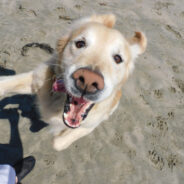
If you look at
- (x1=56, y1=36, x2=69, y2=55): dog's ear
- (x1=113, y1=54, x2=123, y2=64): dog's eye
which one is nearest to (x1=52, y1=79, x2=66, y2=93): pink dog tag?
(x1=56, y1=36, x2=69, y2=55): dog's ear

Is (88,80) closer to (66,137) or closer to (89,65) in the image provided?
(89,65)

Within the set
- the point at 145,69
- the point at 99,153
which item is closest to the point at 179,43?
the point at 145,69

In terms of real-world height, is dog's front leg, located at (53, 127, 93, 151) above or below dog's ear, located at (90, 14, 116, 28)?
below

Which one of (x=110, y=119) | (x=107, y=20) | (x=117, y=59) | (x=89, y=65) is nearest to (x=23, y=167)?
(x=110, y=119)

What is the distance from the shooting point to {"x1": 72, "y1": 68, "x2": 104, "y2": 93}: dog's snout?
6.97ft

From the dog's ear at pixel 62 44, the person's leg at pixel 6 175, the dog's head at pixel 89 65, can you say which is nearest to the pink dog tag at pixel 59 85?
the dog's head at pixel 89 65

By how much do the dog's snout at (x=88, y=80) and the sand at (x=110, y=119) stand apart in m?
1.72

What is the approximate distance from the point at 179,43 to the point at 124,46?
3837 millimetres

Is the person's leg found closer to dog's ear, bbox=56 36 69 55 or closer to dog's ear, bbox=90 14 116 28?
dog's ear, bbox=56 36 69 55

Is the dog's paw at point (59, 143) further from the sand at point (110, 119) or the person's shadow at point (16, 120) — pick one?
the person's shadow at point (16, 120)

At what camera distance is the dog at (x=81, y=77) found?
2271 mm

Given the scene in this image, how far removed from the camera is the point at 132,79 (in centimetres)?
486

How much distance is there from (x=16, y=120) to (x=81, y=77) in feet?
6.74

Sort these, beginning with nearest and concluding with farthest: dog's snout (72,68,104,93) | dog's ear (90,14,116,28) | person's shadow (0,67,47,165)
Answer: dog's snout (72,68,104,93) < dog's ear (90,14,116,28) < person's shadow (0,67,47,165)
